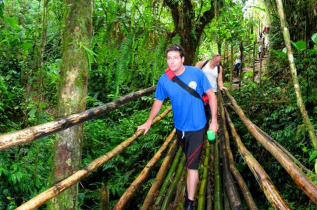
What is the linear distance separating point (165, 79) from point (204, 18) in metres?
4.02

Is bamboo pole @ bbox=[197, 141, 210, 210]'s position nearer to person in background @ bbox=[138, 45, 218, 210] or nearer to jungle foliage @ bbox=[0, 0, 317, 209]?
person in background @ bbox=[138, 45, 218, 210]

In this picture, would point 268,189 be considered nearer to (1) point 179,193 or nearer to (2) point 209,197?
(2) point 209,197

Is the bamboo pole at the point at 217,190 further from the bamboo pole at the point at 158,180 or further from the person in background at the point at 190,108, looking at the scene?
the bamboo pole at the point at 158,180

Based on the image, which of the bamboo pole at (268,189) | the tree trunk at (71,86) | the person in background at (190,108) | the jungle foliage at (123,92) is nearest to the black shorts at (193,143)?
the person in background at (190,108)

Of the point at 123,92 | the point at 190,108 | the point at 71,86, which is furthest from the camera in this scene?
the point at 123,92

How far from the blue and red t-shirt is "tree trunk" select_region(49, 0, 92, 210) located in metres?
0.86

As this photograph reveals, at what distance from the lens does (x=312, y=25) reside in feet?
23.2

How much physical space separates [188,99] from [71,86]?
1.05 meters

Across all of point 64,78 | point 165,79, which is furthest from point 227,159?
point 64,78

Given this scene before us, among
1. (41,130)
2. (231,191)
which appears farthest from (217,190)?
(41,130)

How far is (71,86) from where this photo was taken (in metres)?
1.97

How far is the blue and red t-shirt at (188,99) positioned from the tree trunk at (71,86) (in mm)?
859

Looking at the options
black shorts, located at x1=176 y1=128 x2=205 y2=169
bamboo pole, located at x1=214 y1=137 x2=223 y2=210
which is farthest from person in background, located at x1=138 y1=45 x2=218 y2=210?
bamboo pole, located at x1=214 y1=137 x2=223 y2=210

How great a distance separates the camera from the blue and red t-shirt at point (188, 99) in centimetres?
252
